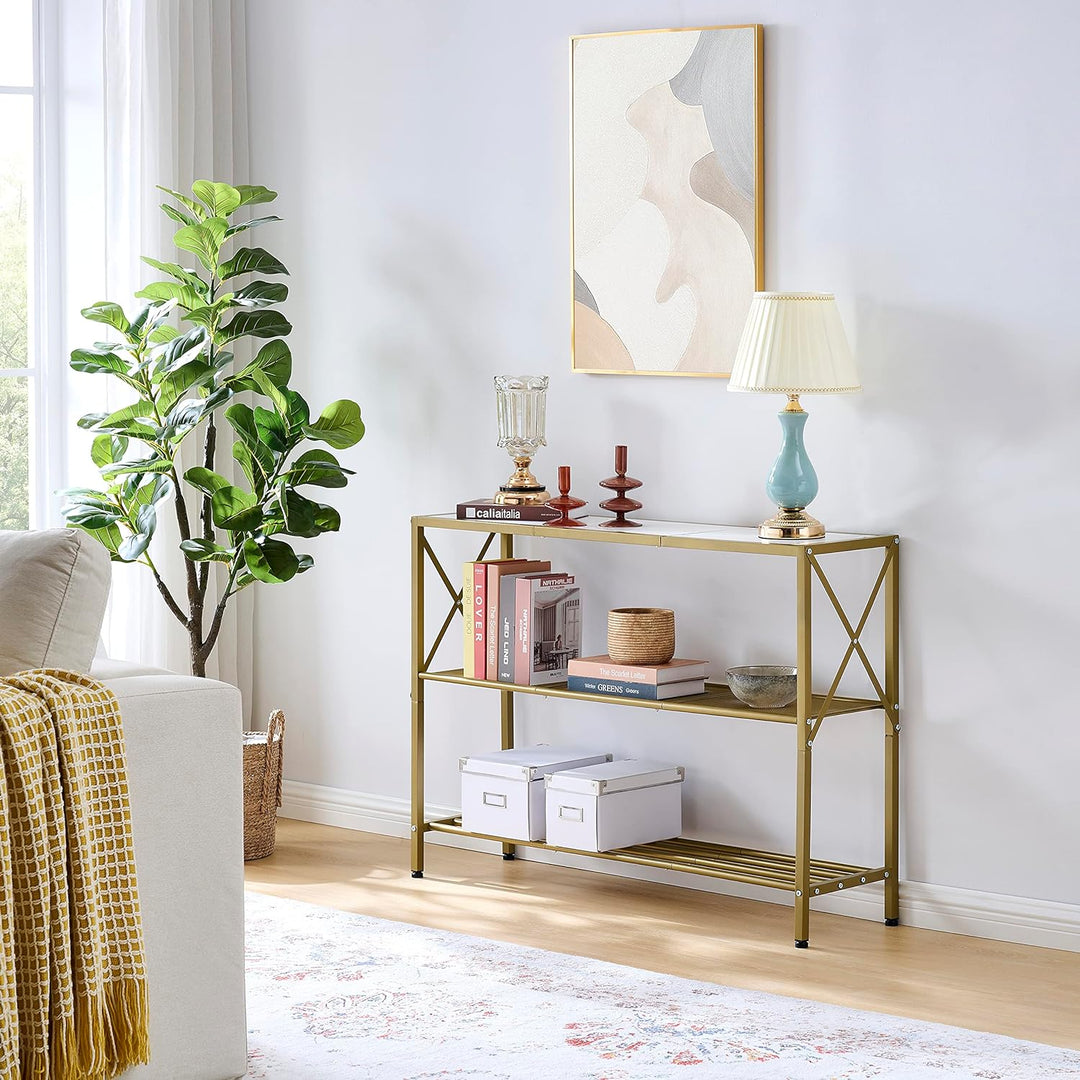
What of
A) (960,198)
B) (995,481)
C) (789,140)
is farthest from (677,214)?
(995,481)

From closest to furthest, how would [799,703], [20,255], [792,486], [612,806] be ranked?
[799,703]
[792,486]
[612,806]
[20,255]

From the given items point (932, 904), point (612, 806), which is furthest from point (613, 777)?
point (932, 904)

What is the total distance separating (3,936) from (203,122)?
2.91 meters

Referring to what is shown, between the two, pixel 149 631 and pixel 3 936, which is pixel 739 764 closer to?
pixel 149 631

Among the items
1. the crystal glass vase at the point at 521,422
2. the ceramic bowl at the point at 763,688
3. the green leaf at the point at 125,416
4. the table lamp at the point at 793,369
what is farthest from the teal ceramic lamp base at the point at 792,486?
the green leaf at the point at 125,416

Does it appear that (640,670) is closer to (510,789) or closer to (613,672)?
(613,672)

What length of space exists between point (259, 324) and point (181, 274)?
0.24 metres

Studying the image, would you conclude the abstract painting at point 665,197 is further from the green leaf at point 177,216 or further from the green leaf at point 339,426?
the green leaf at point 177,216

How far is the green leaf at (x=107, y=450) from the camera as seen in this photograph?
4.34 m

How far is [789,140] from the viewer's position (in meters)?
3.87

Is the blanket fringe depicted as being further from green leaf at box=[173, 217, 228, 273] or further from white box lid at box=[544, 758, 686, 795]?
green leaf at box=[173, 217, 228, 273]

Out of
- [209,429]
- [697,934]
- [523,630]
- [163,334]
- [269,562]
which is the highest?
[163,334]

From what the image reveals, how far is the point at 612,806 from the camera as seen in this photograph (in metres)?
3.92

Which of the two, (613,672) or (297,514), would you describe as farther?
(297,514)
